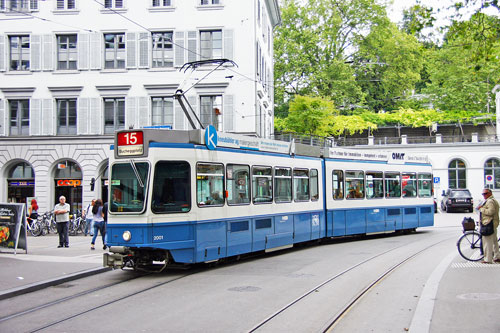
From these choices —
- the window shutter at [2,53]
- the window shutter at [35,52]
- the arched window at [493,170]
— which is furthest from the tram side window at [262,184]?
the arched window at [493,170]

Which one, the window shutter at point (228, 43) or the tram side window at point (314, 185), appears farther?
the window shutter at point (228, 43)

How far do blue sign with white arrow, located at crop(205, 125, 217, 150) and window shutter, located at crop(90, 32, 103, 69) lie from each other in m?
21.0

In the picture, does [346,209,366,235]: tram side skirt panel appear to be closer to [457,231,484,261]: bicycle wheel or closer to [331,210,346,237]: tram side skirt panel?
[331,210,346,237]: tram side skirt panel

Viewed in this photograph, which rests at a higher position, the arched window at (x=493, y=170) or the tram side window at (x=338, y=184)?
the arched window at (x=493, y=170)

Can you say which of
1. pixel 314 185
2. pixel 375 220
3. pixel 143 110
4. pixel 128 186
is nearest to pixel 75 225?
pixel 143 110

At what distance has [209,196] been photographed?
13.0 m

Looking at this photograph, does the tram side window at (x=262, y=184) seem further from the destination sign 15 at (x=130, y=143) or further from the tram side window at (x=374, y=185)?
the tram side window at (x=374, y=185)

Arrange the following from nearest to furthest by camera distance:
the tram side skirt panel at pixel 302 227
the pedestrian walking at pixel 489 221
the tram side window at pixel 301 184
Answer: the pedestrian walking at pixel 489 221 → the tram side skirt panel at pixel 302 227 → the tram side window at pixel 301 184

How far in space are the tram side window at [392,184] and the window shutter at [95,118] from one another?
1694 cm

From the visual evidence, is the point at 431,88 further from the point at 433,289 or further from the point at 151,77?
the point at 433,289

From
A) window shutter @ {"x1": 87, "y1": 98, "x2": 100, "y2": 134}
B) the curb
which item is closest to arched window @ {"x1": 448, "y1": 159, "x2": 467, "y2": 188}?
window shutter @ {"x1": 87, "y1": 98, "x2": 100, "y2": 134}

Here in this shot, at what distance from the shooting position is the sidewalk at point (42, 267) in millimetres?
10914

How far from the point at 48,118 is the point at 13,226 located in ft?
56.6

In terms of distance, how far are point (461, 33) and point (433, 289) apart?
5389 mm
